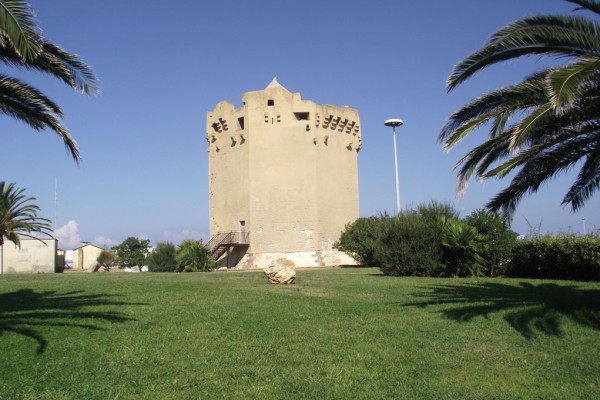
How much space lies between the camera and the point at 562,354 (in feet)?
18.8

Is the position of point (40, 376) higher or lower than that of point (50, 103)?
lower

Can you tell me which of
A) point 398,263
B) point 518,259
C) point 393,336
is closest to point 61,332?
point 393,336

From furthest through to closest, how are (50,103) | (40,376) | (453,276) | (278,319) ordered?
(453,276) → (50,103) → (278,319) → (40,376)

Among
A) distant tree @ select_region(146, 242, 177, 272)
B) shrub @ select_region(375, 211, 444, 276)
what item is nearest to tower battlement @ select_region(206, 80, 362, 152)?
distant tree @ select_region(146, 242, 177, 272)

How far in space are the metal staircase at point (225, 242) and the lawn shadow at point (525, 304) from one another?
1927 cm

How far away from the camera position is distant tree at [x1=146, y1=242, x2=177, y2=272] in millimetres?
27219

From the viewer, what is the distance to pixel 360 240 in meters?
27.7

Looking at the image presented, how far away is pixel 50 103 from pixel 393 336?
6.24 metres

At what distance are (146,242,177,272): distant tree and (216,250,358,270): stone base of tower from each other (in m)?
4.07

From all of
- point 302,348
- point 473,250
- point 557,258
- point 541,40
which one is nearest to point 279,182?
point 473,250

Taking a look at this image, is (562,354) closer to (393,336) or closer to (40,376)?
(393,336)

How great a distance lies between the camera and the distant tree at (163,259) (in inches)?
1072

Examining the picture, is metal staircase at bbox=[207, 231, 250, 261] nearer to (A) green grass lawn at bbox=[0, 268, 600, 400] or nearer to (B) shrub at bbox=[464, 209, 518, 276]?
(B) shrub at bbox=[464, 209, 518, 276]

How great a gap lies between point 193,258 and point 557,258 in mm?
15383
